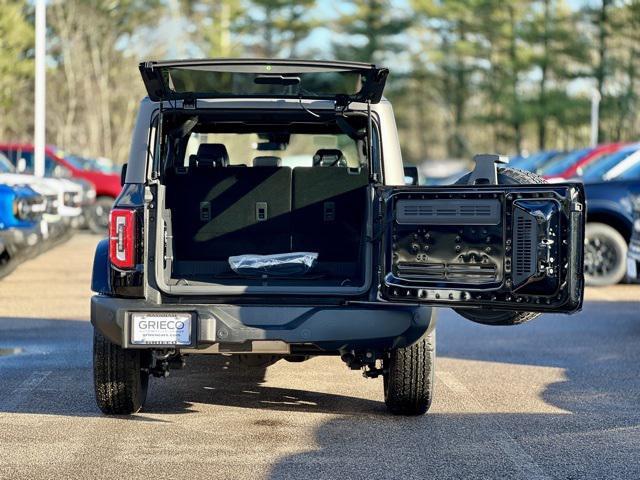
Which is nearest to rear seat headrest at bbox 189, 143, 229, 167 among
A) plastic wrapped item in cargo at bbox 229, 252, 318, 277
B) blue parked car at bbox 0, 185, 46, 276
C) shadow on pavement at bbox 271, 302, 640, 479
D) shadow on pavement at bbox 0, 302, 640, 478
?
plastic wrapped item in cargo at bbox 229, 252, 318, 277

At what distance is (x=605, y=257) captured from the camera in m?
16.1

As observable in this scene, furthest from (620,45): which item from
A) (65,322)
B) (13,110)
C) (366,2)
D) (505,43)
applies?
(65,322)

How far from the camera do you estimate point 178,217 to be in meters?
7.79

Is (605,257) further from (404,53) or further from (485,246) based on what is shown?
(404,53)

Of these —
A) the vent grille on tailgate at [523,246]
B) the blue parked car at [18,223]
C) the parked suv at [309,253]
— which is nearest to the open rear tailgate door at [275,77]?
the parked suv at [309,253]

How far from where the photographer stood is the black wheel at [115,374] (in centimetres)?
723

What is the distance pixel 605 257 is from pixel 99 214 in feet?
42.7

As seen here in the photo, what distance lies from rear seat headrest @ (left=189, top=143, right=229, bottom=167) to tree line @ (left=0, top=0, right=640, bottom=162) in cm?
2807

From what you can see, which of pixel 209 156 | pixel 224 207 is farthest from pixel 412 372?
pixel 209 156

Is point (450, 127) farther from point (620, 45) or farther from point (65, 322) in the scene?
point (65, 322)

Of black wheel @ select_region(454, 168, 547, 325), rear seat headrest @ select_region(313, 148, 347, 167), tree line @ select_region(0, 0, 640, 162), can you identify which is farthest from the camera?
tree line @ select_region(0, 0, 640, 162)

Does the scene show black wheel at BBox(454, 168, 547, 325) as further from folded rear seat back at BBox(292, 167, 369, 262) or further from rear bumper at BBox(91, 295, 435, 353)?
rear bumper at BBox(91, 295, 435, 353)

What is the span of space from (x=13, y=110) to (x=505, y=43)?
25831 millimetres

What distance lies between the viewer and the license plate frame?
684cm
